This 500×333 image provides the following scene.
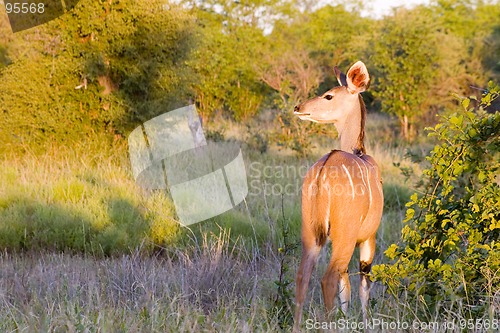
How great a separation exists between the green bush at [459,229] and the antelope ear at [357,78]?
576 mm

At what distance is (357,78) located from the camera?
4168mm

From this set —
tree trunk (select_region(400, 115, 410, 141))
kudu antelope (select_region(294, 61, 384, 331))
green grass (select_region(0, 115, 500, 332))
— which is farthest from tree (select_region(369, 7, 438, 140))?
kudu antelope (select_region(294, 61, 384, 331))

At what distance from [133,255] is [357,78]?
2.38m

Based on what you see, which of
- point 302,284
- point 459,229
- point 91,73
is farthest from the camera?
point 91,73

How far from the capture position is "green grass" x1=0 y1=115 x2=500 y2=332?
3.86 m

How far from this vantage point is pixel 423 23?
629 inches

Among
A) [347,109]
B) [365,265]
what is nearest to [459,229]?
[365,265]

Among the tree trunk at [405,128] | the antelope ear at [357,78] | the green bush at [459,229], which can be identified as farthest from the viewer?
the tree trunk at [405,128]

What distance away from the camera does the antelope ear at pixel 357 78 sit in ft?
13.5

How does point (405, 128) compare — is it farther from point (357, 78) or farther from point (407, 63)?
point (357, 78)

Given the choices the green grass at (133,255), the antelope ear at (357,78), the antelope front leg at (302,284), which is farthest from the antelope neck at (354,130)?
the antelope front leg at (302,284)

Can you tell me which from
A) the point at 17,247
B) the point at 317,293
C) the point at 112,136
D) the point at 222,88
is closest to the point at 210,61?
the point at 222,88

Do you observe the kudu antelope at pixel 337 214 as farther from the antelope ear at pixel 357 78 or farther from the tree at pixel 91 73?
the tree at pixel 91 73

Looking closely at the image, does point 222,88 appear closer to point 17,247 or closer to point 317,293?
point 17,247
